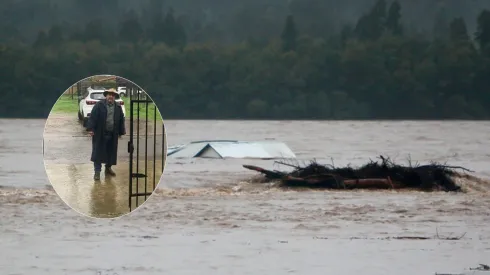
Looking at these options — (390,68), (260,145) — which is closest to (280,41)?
(390,68)

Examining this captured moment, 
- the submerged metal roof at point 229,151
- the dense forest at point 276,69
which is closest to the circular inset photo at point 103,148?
the submerged metal roof at point 229,151

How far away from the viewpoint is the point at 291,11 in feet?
321

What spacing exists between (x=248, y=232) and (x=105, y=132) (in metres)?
4.93

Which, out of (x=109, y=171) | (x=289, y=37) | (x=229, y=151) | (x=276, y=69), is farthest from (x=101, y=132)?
(x=289, y=37)

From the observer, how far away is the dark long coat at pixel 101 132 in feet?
17.2

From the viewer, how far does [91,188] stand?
17.2 ft

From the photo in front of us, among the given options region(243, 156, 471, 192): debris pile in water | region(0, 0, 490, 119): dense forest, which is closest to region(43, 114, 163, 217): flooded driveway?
region(243, 156, 471, 192): debris pile in water

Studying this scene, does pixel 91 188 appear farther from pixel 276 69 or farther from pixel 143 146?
pixel 276 69

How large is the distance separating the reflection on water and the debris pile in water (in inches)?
358

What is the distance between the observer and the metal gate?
210 inches

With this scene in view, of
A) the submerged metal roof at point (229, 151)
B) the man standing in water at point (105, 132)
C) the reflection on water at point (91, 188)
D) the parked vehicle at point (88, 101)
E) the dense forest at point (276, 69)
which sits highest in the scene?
the dense forest at point (276, 69)

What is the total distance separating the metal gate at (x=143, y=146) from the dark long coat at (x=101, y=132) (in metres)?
0.06

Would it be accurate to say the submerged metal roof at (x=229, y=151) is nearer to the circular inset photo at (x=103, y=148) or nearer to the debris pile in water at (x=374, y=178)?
the debris pile in water at (x=374, y=178)

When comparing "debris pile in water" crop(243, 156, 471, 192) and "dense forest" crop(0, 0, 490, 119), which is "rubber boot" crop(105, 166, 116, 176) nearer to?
"debris pile in water" crop(243, 156, 471, 192)
